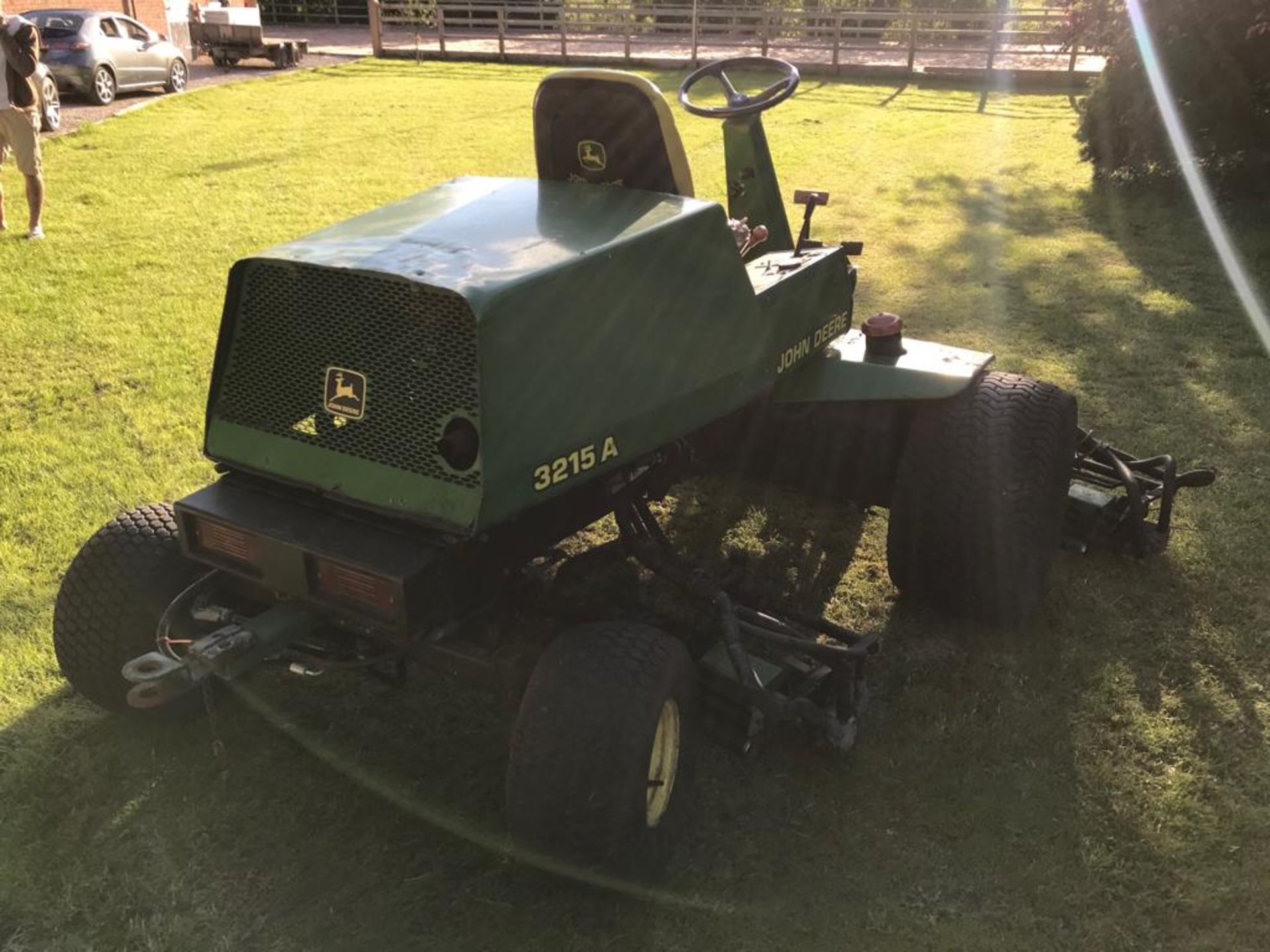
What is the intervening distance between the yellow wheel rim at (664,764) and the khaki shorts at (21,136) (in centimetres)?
764

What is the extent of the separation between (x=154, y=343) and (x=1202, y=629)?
5.65 meters

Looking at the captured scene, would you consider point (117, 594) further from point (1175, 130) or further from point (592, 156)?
point (1175, 130)

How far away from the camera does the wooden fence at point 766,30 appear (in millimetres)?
20797

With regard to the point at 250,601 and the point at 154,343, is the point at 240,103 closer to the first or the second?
the point at 154,343

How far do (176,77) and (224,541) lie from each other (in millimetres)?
16768

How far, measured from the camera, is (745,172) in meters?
4.37

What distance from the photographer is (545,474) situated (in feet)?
8.61

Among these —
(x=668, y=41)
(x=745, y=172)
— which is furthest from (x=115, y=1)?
(x=745, y=172)

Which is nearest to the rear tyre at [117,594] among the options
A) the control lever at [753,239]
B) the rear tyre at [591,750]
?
the rear tyre at [591,750]

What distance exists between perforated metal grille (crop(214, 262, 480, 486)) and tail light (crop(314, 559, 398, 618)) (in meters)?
0.28

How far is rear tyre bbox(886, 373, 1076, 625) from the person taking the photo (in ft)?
11.6

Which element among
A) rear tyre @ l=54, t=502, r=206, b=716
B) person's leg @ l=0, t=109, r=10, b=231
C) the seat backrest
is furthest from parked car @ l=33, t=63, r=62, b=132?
rear tyre @ l=54, t=502, r=206, b=716

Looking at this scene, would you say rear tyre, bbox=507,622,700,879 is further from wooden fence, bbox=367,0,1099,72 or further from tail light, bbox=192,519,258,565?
wooden fence, bbox=367,0,1099,72

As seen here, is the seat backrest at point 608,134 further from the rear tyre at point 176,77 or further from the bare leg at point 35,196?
the rear tyre at point 176,77
